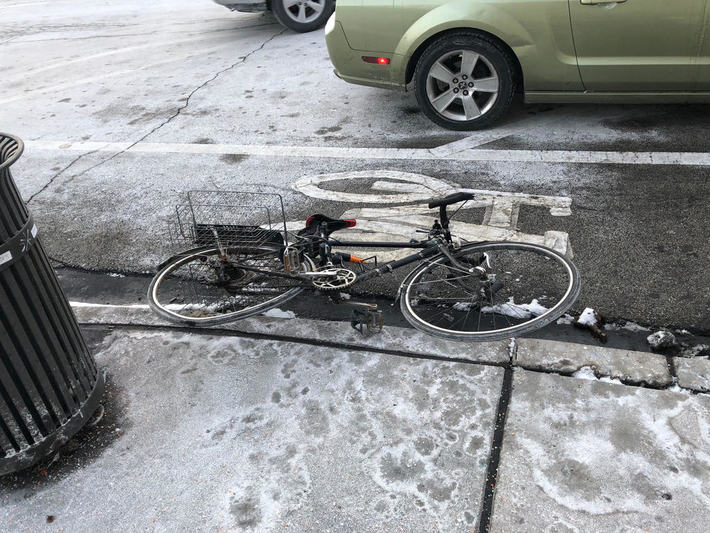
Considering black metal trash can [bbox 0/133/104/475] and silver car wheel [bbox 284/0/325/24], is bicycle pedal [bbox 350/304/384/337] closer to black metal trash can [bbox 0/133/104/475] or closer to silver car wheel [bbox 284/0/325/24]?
black metal trash can [bbox 0/133/104/475]

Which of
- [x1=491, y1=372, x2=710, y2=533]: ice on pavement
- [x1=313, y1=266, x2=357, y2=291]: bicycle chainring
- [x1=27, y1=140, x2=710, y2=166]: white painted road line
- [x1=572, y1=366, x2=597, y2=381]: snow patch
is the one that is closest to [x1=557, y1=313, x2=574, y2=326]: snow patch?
[x1=572, y1=366, x2=597, y2=381]: snow patch

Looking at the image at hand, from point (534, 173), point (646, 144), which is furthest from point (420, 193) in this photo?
point (646, 144)

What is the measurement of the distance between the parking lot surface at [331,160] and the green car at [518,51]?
0.40 meters

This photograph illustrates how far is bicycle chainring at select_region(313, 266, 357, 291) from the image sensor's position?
3.51m

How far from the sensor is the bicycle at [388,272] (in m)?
3.50

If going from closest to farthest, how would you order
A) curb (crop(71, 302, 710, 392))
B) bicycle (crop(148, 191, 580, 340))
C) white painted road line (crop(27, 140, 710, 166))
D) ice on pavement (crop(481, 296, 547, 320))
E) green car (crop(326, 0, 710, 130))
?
1. curb (crop(71, 302, 710, 392))
2. bicycle (crop(148, 191, 580, 340))
3. ice on pavement (crop(481, 296, 547, 320))
4. green car (crop(326, 0, 710, 130))
5. white painted road line (crop(27, 140, 710, 166))

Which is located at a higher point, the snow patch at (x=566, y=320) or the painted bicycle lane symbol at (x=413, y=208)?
the painted bicycle lane symbol at (x=413, y=208)

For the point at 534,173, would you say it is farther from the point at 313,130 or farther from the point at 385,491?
the point at 385,491

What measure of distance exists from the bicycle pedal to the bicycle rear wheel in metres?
0.37

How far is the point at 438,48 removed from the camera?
576 cm

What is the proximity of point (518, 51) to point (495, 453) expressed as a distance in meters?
4.00

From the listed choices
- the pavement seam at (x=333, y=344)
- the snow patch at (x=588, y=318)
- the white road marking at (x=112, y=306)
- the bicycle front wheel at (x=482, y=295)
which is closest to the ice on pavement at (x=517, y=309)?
the bicycle front wheel at (x=482, y=295)

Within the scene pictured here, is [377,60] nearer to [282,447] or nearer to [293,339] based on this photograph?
[293,339]

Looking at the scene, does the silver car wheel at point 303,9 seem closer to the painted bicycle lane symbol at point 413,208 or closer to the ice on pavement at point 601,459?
the painted bicycle lane symbol at point 413,208
